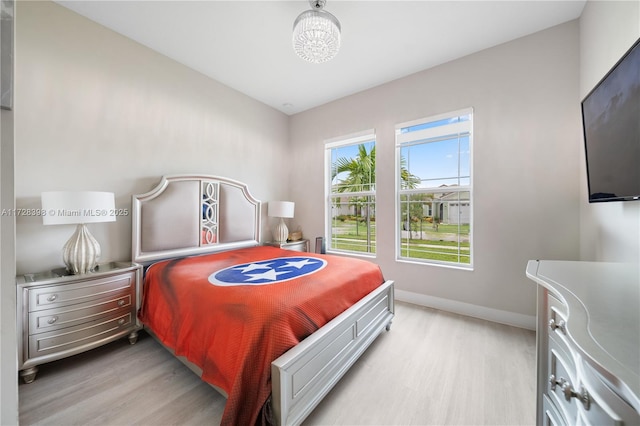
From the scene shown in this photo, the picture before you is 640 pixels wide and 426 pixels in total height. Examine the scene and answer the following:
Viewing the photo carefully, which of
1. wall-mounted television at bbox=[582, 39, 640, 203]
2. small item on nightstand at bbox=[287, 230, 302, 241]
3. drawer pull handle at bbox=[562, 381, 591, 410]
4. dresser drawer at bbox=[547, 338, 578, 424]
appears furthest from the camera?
small item on nightstand at bbox=[287, 230, 302, 241]

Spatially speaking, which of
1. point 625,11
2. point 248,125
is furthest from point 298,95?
point 625,11

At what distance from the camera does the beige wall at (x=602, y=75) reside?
1315mm

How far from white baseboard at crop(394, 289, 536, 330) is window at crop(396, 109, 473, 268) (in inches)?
17.1

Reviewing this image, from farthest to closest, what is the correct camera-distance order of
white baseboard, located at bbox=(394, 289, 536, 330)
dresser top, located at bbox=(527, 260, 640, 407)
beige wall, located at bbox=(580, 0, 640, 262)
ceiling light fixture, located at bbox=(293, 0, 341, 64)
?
white baseboard, located at bbox=(394, 289, 536, 330) < ceiling light fixture, located at bbox=(293, 0, 341, 64) < beige wall, located at bbox=(580, 0, 640, 262) < dresser top, located at bbox=(527, 260, 640, 407)

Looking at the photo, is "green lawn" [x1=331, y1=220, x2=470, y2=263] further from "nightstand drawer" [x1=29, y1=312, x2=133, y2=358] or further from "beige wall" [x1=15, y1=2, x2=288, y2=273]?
"nightstand drawer" [x1=29, y1=312, x2=133, y2=358]

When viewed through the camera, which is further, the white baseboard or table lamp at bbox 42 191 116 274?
the white baseboard

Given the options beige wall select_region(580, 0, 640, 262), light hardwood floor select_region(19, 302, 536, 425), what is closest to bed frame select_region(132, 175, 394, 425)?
light hardwood floor select_region(19, 302, 536, 425)

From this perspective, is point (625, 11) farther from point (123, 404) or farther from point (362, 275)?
point (123, 404)

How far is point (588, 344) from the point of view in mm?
499

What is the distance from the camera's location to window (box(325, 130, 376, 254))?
3.44 meters

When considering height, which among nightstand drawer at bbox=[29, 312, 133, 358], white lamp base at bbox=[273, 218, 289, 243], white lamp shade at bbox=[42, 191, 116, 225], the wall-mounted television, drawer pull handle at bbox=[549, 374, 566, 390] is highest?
the wall-mounted television

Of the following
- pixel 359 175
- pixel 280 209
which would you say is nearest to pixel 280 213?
pixel 280 209

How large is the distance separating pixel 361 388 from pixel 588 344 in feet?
4.60

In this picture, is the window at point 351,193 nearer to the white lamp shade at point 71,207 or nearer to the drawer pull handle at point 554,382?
the drawer pull handle at point 554,382
